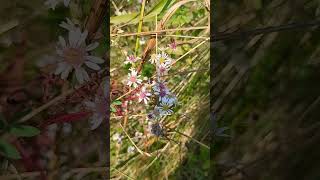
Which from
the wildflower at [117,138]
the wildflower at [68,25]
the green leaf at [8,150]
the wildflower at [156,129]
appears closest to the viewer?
the green leaf at [8,150]

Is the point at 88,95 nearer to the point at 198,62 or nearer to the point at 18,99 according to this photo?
the point at 18,99

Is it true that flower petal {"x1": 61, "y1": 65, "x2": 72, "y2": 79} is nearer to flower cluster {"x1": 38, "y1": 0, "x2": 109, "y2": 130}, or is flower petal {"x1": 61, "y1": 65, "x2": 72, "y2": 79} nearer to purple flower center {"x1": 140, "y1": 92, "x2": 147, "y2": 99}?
flower cluster {"x1": 38, "y1": 0, "x2": 109, "y2": 130}

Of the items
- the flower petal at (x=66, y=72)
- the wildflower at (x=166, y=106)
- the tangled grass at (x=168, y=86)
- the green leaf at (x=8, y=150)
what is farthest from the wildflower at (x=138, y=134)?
the green leaf at (x=8, y=150)

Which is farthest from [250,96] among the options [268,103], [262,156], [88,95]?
[88,95]

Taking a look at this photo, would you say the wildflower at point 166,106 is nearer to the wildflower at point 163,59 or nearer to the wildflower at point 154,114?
the wildflower at point 154,114

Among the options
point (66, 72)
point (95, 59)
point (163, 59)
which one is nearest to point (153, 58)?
point (163, 59)

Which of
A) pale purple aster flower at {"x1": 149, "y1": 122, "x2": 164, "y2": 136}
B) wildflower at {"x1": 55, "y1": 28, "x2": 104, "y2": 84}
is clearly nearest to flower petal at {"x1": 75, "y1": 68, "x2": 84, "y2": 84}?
wildflower at {"x1": 55, "y1": 28, "x2": 104, "y2": 84}
